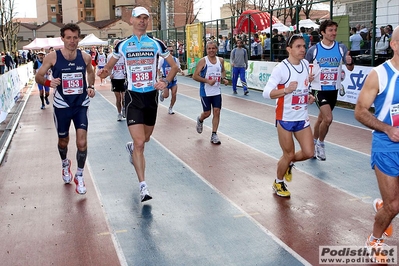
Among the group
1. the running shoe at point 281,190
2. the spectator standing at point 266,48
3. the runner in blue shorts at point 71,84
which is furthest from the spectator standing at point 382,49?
the runner in blue shorts at point 71,84

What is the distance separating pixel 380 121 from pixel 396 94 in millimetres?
256

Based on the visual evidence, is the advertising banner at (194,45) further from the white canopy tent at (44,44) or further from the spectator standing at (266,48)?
the white canopy tent at (44,44)

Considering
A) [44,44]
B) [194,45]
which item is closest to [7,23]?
[44,44]

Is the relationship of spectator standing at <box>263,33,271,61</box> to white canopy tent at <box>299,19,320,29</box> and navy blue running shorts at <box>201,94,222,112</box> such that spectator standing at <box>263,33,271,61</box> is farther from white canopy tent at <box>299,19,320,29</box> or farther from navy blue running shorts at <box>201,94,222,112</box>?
navy blue running shorts at <box>201,94,222,112</box>

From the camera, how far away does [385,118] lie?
4320 millimetres

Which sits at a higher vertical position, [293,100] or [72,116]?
[293,100]

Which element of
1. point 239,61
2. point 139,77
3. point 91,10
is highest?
point 91,10

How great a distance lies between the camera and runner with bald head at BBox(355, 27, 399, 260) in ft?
13.8

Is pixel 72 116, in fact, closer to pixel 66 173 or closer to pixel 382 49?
pixel 66 173

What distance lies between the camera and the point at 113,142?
11031 mm

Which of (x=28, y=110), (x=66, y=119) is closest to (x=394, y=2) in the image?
(x=28, y=110)

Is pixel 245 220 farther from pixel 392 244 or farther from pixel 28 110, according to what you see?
pixel 28 110

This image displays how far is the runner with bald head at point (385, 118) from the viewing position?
13.8 ft

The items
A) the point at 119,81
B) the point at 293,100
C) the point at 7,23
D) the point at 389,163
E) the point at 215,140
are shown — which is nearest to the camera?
the point at 389,163
